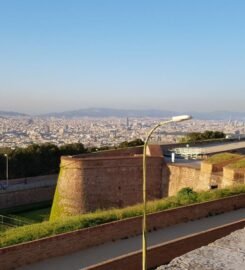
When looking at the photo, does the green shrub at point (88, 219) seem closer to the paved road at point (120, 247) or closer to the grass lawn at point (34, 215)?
the paved road at point (120, 247)

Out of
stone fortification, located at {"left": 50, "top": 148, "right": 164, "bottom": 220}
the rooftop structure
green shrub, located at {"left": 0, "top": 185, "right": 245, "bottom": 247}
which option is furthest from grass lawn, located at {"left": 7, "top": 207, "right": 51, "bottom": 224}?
green shrub, located at {"left": 0, "top": 185, "right": 245, "bottom": 247}

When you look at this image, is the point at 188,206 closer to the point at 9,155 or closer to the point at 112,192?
the point at 112,192

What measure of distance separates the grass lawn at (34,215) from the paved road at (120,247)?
1204 centimetres

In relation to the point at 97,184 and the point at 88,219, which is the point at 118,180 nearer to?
the point at 97,184

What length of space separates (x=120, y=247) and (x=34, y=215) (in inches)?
609

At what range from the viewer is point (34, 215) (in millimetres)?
28062

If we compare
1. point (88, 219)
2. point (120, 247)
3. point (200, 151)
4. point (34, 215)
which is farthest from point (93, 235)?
point (200, 151)

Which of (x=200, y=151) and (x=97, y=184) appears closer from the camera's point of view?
(x=97, y=184)

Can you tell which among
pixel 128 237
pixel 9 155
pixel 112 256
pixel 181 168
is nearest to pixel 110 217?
pixel 128 237

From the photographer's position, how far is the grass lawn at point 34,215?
86.3ft

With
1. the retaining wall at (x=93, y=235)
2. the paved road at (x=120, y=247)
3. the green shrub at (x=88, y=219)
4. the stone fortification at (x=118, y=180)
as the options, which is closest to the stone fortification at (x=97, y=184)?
the stone fortification at (x=118, y=180)

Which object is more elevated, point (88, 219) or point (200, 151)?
point (200, 151)

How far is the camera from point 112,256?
12742 millimetres

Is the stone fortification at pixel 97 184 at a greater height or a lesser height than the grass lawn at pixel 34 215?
greater
